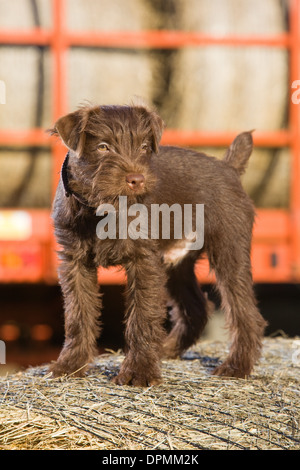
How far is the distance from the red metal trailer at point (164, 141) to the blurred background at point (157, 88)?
10mm

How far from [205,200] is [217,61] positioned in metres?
3.13

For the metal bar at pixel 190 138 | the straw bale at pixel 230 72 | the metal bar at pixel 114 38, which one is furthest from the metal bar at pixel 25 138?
the straw bale at pixel 230 72

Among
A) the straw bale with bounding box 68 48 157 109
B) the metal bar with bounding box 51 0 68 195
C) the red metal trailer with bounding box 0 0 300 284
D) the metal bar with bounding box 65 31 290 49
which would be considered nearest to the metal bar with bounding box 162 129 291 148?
the red metal trailer with bounding box 0 0 300 284

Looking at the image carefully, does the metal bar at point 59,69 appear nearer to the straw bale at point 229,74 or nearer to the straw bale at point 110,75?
the straw bale at point 110,75

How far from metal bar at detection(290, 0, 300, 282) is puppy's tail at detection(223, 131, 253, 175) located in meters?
2.58

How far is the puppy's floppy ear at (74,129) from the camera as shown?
423cm

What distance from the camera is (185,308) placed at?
18.3 feet

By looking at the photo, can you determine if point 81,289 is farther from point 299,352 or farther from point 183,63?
point 183,63

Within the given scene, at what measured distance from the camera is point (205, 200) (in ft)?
16.3

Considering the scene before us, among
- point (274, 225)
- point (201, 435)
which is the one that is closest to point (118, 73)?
point (274, 225)

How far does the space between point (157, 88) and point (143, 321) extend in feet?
12.0

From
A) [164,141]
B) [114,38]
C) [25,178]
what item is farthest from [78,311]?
[114,38]

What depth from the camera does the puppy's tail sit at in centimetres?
532
